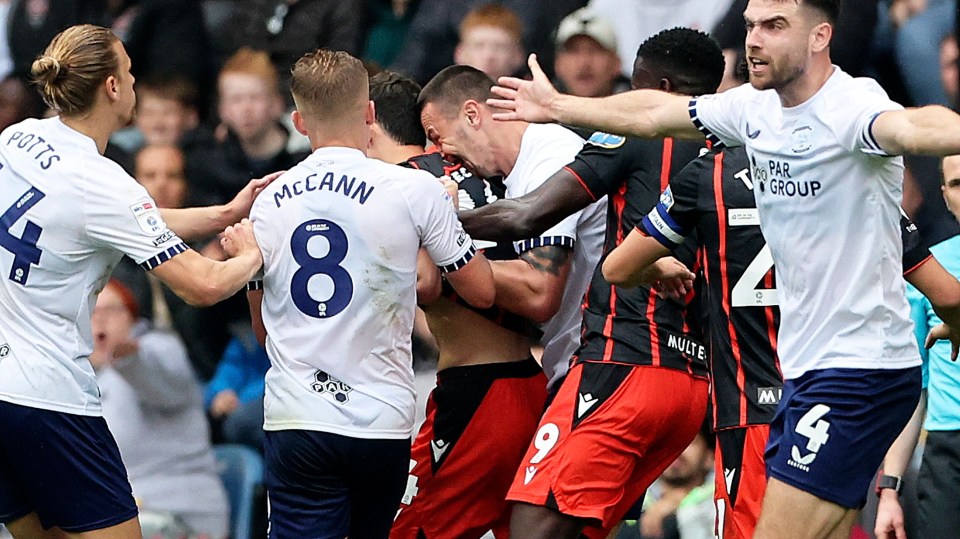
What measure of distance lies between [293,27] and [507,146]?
4.45 metres

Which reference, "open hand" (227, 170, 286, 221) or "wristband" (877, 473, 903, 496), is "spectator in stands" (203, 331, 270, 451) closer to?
"open hand" (227, 170, 286, 221)

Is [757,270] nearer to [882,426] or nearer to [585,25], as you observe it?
[882,426]

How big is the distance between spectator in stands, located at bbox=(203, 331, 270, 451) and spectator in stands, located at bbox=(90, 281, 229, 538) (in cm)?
13

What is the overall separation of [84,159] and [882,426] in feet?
9.57

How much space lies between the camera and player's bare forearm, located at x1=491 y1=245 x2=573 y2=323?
6453 mm

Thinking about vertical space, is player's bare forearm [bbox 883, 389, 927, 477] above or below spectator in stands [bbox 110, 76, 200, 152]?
below

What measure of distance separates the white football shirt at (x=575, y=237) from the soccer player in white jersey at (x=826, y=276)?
1.43m


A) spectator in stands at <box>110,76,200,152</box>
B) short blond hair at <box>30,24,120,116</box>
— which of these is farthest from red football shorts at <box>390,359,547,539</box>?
spectator in stands at <box>110,76,200,152</box>

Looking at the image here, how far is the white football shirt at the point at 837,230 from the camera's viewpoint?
17.4 feet

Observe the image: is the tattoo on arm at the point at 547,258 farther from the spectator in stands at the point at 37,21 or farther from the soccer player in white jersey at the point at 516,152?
the spectator in stands at the point at 37,21

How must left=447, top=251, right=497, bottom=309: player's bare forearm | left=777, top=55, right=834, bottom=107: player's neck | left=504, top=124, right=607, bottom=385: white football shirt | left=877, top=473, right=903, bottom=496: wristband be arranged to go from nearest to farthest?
1. left=777, top=55, right=834, bottom=107: player's neck
2. left=447, top=251, right=497, bottom=309: player's bare forearm
3. left=504, top=124, right=607, bottom=385: white football shirt
4. left=877, top=473, right=903, bottom=496: wristband

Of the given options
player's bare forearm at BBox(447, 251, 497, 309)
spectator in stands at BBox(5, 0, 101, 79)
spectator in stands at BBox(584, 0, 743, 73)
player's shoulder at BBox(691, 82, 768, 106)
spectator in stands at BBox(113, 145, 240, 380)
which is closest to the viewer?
player's shoulder at BBox(691, 82, 768, 106)

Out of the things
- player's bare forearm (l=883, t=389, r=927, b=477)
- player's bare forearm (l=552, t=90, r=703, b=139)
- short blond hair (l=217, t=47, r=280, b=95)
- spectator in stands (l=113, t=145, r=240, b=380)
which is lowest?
player's bare forearm (l=883, t=389, r=927, b=477)

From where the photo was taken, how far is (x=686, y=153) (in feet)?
21.8
